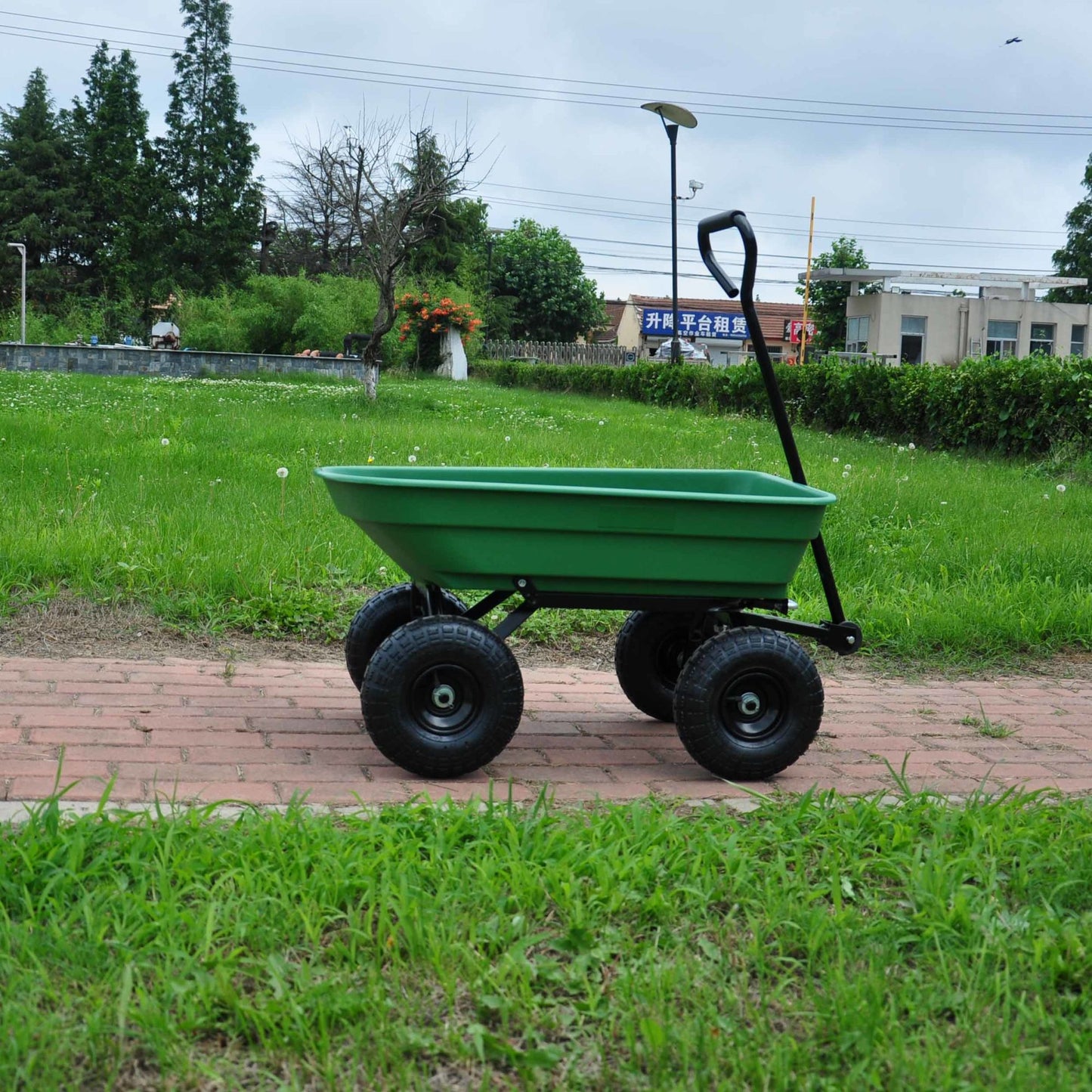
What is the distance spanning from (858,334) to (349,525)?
43869mm

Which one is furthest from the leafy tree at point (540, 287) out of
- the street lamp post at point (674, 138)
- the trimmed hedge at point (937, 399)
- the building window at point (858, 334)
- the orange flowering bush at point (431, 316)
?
the trimmed hedge at point (937, 399)

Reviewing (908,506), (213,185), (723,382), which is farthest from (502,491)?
(213,185)

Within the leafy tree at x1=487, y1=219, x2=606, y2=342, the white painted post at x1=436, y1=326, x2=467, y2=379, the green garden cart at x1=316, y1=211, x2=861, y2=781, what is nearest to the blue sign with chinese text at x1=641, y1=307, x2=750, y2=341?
the leafy tree at x1=487, y1=219, x2=606, y2=342

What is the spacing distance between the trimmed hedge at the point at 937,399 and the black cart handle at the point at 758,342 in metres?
8.35

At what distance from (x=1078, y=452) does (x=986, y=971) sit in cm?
965

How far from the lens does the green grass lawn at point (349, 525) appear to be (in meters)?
5.30

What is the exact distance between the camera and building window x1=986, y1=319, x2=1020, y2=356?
4550cm

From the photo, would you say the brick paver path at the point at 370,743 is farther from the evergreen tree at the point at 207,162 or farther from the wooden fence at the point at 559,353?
the evergreen tree at the point at 207,162

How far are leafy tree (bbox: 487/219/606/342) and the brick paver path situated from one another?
5289 centimetres

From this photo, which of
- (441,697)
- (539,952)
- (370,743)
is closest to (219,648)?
(370,743)

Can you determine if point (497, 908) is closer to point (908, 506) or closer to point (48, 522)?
point (48, 522)

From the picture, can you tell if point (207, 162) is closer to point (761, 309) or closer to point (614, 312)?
point (761, 309)

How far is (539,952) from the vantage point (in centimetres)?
243

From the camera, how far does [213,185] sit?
159 feet
